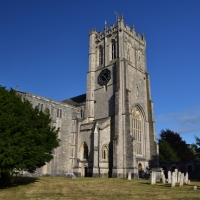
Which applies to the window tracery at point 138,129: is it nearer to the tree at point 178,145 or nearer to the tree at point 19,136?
the tree at point 178,145

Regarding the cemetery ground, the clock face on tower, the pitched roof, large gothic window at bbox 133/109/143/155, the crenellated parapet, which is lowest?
the cemetery ground

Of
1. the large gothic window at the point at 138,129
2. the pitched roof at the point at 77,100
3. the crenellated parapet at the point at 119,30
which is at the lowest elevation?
the large gothic window at the point at 138,129

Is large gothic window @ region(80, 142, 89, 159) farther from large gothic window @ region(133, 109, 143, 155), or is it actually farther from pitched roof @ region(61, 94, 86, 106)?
pitched roof @ region(61, 94, 86, 106)

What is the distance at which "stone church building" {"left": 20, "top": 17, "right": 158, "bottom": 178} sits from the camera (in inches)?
1448

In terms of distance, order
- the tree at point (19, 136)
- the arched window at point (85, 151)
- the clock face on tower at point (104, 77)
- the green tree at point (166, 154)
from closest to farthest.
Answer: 1. the tree at point (19, 136)
2. the arched window at point (85, 151)
3. the clock face on tower at point (104, 77)
4. the green tree at point (166, 154)

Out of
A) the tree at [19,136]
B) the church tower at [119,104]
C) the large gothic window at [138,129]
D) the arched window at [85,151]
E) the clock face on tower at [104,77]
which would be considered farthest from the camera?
the clock face on tower at [104,77]

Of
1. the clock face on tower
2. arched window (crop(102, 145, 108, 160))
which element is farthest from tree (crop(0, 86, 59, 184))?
the clock face on tower

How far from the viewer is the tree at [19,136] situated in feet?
57.1

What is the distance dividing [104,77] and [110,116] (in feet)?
27.9

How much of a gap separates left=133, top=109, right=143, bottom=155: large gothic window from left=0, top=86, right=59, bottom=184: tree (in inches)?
878

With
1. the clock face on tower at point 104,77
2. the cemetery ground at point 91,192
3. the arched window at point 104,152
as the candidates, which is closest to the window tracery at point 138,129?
the arched window at point 104,152

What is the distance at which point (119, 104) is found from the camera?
127 ft

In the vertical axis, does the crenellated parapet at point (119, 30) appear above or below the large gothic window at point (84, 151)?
above

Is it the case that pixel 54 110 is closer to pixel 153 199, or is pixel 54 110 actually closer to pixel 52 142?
pixel 52 142
